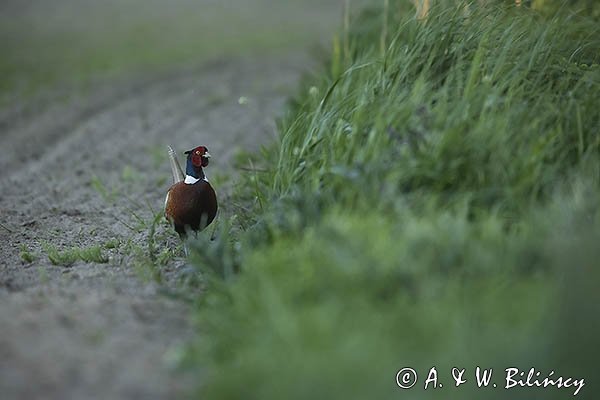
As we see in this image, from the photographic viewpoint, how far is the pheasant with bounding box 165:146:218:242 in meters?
4.18

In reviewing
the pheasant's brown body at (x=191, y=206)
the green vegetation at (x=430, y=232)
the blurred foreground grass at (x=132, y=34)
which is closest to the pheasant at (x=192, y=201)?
the pheasant's brown body at (x=191, y=206)

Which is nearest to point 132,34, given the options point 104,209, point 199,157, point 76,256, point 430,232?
point 104,209

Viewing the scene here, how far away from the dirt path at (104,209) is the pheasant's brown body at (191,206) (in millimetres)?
275

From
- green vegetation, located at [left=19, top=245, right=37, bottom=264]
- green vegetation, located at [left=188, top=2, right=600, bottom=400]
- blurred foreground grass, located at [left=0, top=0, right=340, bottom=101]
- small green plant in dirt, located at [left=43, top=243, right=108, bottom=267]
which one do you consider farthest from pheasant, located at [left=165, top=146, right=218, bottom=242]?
blurred foreground grass, located at [left=0, top=0, right=340, bottom=101]

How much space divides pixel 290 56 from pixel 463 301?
8.03 m

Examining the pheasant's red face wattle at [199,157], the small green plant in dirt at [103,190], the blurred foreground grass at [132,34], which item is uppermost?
the blurred foreground grass at [132,34]

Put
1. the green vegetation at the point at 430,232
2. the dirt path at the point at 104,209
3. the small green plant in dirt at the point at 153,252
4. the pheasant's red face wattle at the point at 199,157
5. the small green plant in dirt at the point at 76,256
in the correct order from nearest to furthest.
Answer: the green vegetation at the point at 430,232 < the dirt path at the point at 104,209 < the small green plant in dirt at the point at 153,252 < the small green plant in dirt at the point at 76,256 < the pheasant's red face wattle at the point at 199,157

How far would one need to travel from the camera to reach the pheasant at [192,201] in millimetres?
4184

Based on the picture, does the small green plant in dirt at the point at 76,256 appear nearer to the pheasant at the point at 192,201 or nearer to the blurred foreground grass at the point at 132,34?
the pheasant at the point at 192,201

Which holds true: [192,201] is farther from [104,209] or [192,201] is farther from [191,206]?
[104,209]

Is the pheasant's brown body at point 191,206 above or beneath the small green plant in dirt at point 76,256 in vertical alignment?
above

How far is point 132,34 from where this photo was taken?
1241 centimetres

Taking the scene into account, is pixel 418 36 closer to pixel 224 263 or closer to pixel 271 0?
pixel 224 263

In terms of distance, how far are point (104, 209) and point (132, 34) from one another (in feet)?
25.4
